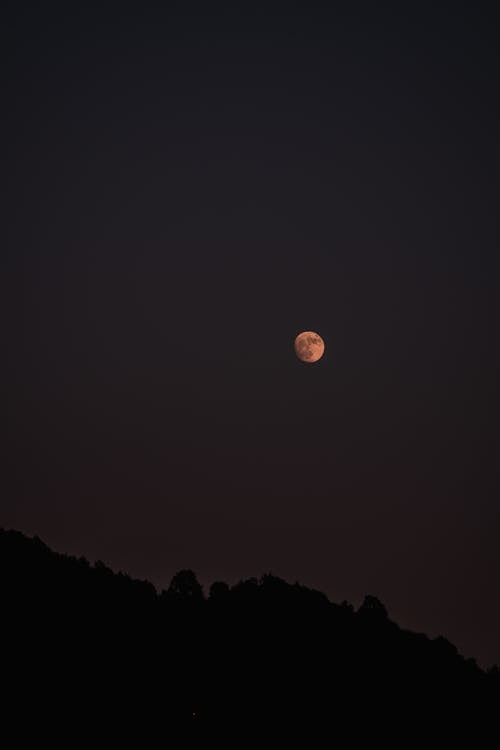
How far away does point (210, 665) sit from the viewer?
6912 cm

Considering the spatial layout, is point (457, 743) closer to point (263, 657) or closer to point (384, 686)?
point (384, 686)

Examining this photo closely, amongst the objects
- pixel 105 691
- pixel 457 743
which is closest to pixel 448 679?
pixel 457 743

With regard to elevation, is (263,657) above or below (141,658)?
above

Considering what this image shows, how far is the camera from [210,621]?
75188 mm

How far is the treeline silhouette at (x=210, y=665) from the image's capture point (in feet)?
188

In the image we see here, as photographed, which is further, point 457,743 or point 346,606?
point 346,606

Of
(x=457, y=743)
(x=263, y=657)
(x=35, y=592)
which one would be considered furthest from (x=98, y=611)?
(x=457, y=743)

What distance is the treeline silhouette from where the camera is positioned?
188ft

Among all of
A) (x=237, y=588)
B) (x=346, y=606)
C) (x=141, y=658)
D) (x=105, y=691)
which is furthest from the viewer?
(x=346, y=606)

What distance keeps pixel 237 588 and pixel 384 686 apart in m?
15.0

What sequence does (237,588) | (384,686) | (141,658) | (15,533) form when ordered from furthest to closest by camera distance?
(237,588) → (384,686) → (15,533) → (141,658)

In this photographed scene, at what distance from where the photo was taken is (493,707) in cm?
8219

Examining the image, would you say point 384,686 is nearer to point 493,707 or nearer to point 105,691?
point 493,707

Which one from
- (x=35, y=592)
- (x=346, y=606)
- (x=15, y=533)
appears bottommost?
(x=35, y=592)
